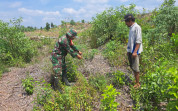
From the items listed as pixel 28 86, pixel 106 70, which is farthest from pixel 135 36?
pixel 28 86

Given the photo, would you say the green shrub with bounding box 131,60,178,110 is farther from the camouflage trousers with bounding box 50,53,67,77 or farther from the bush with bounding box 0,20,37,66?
the bush with bounding box 0,20,37,66

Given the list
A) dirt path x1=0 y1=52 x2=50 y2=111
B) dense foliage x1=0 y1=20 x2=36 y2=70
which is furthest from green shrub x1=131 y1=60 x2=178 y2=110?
dense foliage x1=0 y1=20 x2=36 y2=70

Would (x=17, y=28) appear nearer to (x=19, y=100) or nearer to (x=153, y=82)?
(x=19, y=100)

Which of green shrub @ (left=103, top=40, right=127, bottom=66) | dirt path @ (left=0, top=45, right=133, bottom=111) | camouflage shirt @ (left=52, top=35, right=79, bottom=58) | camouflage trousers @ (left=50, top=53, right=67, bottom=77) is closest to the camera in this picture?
dirt path @ (left=0, top=45, right=133, bottom=111)

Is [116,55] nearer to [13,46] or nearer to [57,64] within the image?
[57,64]

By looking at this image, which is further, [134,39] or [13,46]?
[13,46]

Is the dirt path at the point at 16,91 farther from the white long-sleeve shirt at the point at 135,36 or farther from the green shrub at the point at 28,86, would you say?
the white long-sleeve shirt at the point at 135,36

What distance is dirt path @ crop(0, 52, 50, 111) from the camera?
3.31 m

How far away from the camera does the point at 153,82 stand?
239 centimetres

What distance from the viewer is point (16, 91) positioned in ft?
12.6

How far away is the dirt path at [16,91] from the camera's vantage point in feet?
10.9

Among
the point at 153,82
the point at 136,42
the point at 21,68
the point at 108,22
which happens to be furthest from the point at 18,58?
A: the point at 153,82

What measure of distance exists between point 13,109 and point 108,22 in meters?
5.45

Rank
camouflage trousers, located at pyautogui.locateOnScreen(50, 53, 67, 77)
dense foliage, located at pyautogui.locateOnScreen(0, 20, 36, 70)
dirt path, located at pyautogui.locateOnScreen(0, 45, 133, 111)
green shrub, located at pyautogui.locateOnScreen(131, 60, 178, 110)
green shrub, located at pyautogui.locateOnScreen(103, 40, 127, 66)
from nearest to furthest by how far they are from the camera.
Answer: green shrub, located at pyautogui.locateOnScreen(131, 60, 178, 110) → dirt path, located at pyautogui.locateOnScreen(0, 45, 133, 111) → camouflage trousers, located at pyautogui.locateOnScreen(50, 53, 67, 77) → green shrub, located at pyautogui.locateOnScreen(103, 40, 127, 66) → dense foliage, located at pyautogui.locateOnScreen(0, 20, 36, 70)
